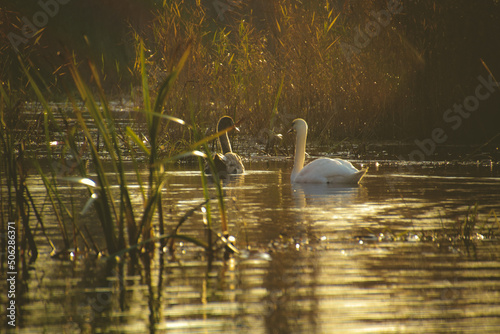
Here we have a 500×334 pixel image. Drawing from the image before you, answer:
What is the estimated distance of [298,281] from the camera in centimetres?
532

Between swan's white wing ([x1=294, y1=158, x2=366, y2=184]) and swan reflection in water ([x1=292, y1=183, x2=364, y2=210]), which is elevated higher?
swan's white wing ([x1=294, y1=158, x2=366, y2=184])

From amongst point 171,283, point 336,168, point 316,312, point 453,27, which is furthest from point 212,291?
point 453,27

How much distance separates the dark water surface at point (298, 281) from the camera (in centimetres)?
445

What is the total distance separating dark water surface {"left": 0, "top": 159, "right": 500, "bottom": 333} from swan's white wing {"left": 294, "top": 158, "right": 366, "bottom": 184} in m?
2.39

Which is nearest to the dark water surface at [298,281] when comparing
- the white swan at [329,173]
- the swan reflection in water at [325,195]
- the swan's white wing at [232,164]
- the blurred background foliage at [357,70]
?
the swan reflection in water at [325,195]

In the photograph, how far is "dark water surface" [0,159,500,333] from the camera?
4.45 metres

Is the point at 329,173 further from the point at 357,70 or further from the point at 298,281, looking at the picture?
the point at 298,281

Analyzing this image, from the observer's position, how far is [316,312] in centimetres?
460

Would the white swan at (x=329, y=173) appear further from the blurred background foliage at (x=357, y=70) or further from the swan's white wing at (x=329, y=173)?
the blurred background foliage at (x=357, y=70)

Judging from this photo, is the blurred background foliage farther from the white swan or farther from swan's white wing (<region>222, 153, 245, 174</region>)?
the white swan

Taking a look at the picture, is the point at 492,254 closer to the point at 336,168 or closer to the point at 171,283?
the point at 171,283

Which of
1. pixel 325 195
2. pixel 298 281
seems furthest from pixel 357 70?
pixel 298 281

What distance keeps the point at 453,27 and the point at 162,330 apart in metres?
13.6

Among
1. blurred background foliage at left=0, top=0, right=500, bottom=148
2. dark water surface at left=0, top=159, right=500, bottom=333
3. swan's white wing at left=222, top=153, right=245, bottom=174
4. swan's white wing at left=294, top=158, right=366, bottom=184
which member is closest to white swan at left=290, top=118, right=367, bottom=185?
swan's white wing at left=294, top=158, right=366, bottom=184
